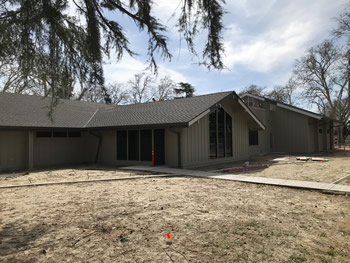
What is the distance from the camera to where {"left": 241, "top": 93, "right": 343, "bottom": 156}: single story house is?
2067 cm

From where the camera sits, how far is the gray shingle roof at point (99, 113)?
42.2 feet

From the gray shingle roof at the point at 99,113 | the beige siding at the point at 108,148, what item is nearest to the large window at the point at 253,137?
the gray shingle roof at the point at 99,113

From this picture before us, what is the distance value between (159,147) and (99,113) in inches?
273

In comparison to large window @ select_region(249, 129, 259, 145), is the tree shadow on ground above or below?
below

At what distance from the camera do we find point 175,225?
181 inches

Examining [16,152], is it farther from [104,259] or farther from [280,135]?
[280,135]

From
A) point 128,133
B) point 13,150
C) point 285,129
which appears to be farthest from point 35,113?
point 285,129

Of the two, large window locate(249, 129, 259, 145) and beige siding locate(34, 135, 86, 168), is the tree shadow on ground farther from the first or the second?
large window locate(249, 129, 259, 145)

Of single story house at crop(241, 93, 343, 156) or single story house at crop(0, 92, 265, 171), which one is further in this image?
single story house at crop(241, 93, 343, 156)

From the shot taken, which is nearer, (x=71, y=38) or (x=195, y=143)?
(x=71, y=38)

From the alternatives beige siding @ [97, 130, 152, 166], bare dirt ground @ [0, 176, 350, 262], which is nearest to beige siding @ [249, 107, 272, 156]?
Answer: beige siding @ [97, 130, 152, 166]

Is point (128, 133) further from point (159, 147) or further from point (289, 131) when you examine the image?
point (289, 131)

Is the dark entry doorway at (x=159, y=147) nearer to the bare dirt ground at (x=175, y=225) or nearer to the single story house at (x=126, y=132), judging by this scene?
the single story house at (x=126, y=132)

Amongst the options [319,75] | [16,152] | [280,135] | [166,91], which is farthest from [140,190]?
[319,75]
